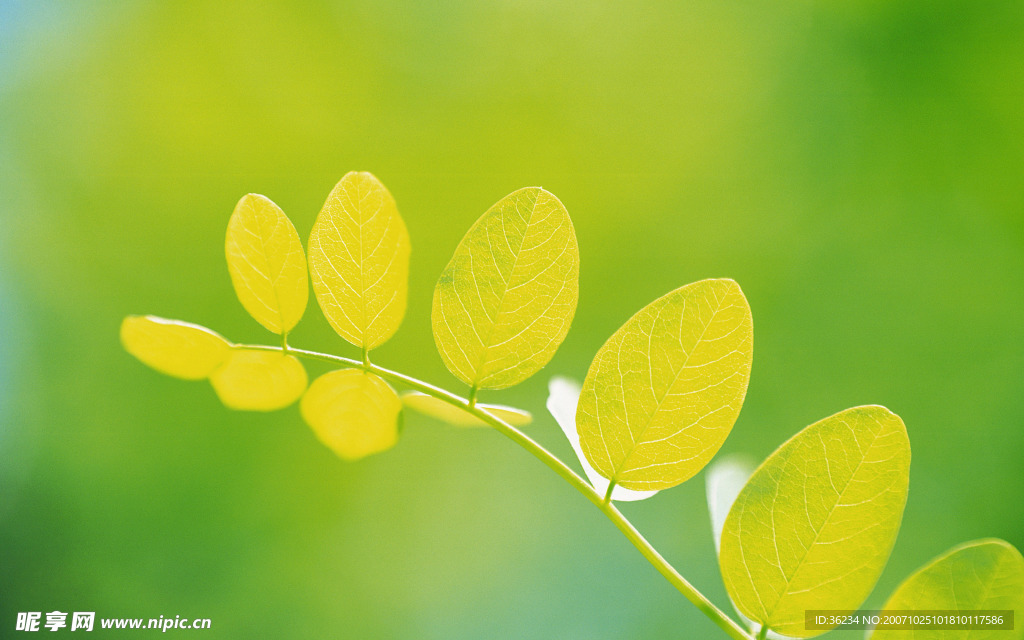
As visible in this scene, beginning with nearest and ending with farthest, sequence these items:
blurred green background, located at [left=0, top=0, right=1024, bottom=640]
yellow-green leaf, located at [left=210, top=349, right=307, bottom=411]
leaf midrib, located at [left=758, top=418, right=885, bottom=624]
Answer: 1. leaf midrib, located at [left=758, top=418, right=885, bottom=624]
2. yellow-green leaf, located at [left=210, top=349, right=307, bottom=411]
3. blurred green background, located at [left=0, top=0, right=1024, bottom=640]

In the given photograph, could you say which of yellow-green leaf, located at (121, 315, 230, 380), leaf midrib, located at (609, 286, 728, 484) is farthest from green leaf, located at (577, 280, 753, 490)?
yellow-green leaf, located at (121, 315, 230, 380)

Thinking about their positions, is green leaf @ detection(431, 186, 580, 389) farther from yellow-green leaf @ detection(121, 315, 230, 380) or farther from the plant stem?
yellow-green leaf @ detection(121, 315, 230, 380)

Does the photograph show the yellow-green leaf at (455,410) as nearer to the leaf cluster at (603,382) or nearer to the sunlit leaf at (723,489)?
the leaf cluster at (603,382)

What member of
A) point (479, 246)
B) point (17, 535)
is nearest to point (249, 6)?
point (17, 535)

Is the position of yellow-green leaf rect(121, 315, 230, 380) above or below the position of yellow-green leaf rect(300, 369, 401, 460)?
above

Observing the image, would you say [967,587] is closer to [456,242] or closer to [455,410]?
[455,410]

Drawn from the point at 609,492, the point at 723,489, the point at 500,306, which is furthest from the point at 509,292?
the point at 723,489

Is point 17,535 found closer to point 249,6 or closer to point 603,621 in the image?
point 603,621
